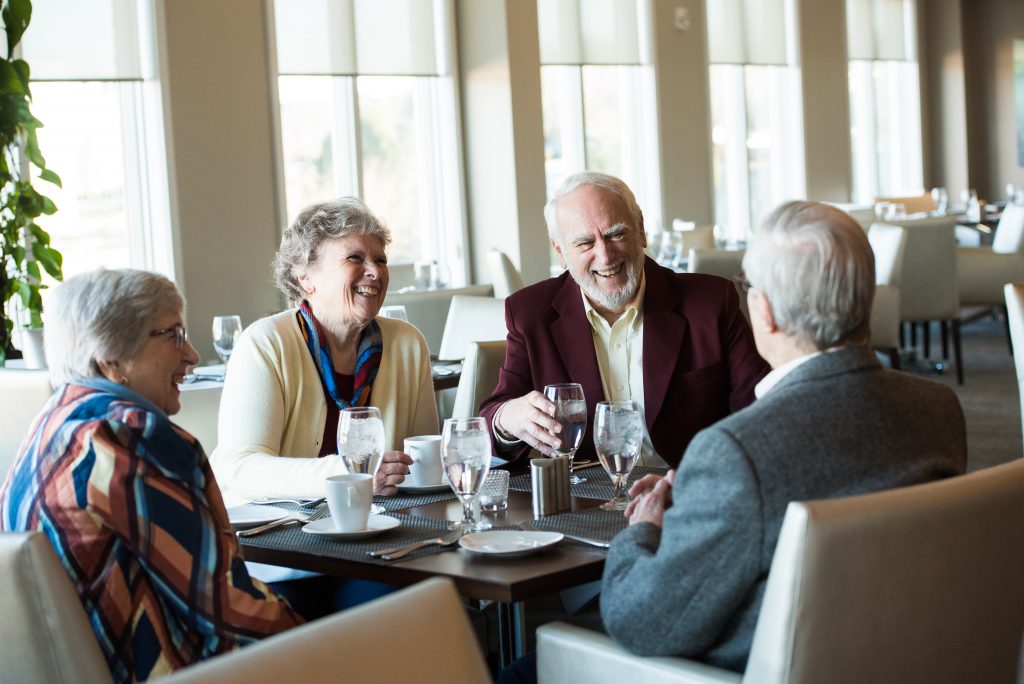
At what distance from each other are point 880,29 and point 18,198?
32.0 feet

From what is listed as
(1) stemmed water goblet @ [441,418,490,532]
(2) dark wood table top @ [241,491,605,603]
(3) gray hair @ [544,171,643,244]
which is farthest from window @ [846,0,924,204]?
(2) dark wood table top @ [241,491,605,603]

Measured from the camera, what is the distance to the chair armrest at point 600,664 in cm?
164

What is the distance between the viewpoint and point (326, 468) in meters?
2.38

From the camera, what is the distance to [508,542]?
1.92 meters

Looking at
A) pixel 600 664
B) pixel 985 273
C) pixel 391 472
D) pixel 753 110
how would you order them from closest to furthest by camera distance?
pixel 600 664
pixel 391 472
pixel 985 273
pixel 753 110

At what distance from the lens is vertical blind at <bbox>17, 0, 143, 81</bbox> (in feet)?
19.9

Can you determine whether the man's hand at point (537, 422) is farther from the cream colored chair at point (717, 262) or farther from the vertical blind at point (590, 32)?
the vertical blind at point (590, 32)

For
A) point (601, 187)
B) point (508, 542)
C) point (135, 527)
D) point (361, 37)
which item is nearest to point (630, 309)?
point (601, 187)

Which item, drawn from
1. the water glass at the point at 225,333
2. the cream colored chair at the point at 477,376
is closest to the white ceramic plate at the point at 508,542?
the cream colored chair at the point at 477,376

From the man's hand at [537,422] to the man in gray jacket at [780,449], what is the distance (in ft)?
1.83

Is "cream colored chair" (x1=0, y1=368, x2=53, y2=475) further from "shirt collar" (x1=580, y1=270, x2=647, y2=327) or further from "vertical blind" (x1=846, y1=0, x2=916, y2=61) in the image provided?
"vertical blind" (x1=846, y1=0, x2=916, y2=61)

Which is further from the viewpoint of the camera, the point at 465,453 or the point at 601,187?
the point at 601,187

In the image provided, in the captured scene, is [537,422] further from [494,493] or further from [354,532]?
[354,532]

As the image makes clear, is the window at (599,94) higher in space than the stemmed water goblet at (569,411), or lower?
higher
